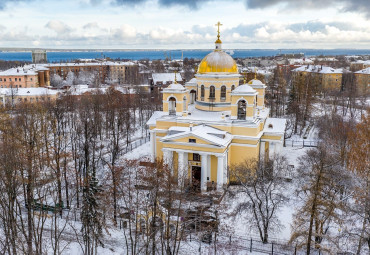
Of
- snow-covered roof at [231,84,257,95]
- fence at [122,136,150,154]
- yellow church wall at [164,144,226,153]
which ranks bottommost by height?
fence at [122,136,150,154]

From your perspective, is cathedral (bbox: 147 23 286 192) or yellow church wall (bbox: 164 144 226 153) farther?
cathedral (bbox: 147 23 286 192)

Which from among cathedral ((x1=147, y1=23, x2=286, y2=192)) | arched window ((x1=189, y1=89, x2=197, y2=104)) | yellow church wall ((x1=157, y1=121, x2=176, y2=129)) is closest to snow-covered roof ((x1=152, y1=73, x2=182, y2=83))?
arched window ((x1=189, y1=89, x2=197, y2=104))

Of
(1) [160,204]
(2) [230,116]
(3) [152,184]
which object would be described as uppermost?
(2) [230,116]

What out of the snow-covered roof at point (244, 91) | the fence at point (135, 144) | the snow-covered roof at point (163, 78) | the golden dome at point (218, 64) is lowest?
the fence at point (135, 144)

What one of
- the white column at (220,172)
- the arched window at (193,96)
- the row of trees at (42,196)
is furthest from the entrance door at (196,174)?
the arched window at (193,96)

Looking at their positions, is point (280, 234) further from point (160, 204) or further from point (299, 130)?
point (299, 130)

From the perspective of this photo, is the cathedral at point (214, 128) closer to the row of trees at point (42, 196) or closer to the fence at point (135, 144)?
the row of trees at point (42, 196)

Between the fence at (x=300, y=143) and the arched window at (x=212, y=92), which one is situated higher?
the arched window at (x=212, y=92)

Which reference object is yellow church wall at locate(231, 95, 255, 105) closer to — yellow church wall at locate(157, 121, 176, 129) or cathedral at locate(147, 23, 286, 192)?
cathedral at locate(147, 23, 286, 192)

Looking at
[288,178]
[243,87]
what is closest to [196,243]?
[288,178]
